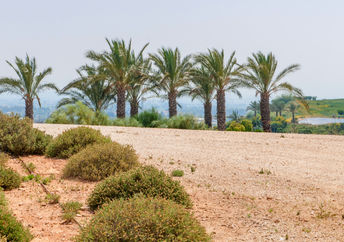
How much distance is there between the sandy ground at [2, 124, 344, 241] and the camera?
495cm

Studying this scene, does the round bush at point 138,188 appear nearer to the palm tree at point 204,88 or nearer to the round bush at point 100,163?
the round bush at point 100,163

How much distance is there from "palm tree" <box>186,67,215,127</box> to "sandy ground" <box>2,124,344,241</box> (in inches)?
Result: 552

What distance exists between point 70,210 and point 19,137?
5.62 m

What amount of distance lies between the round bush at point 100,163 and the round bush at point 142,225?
11.9 ft

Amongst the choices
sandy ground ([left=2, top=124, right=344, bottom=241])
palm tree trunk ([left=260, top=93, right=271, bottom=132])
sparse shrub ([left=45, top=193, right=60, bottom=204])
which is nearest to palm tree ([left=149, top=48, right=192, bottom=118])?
palm tree trunk ([left=260, top=93, right=271, bottom=132])

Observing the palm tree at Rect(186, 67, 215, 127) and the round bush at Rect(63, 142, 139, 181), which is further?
the palm tree at Rect(186, 67, 215, 127)

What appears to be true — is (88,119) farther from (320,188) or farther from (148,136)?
(320,188)

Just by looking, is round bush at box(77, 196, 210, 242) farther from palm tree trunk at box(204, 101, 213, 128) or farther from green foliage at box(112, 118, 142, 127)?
palm tree trunk at box(204, 101, 213, 128)

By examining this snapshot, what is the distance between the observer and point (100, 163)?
25.3 ft

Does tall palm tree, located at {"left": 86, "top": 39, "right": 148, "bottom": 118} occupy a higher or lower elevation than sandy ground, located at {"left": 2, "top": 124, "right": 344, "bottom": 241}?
higher

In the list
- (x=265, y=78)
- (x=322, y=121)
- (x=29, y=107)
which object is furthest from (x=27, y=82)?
(x=322, y=121)

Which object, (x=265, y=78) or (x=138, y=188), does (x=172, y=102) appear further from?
(x=138, y=188)

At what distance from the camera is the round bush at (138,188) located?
543 cm

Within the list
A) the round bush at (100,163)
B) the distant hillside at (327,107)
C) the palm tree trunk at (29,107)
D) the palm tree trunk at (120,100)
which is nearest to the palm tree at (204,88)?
the palm tree trunk at (120,100)
